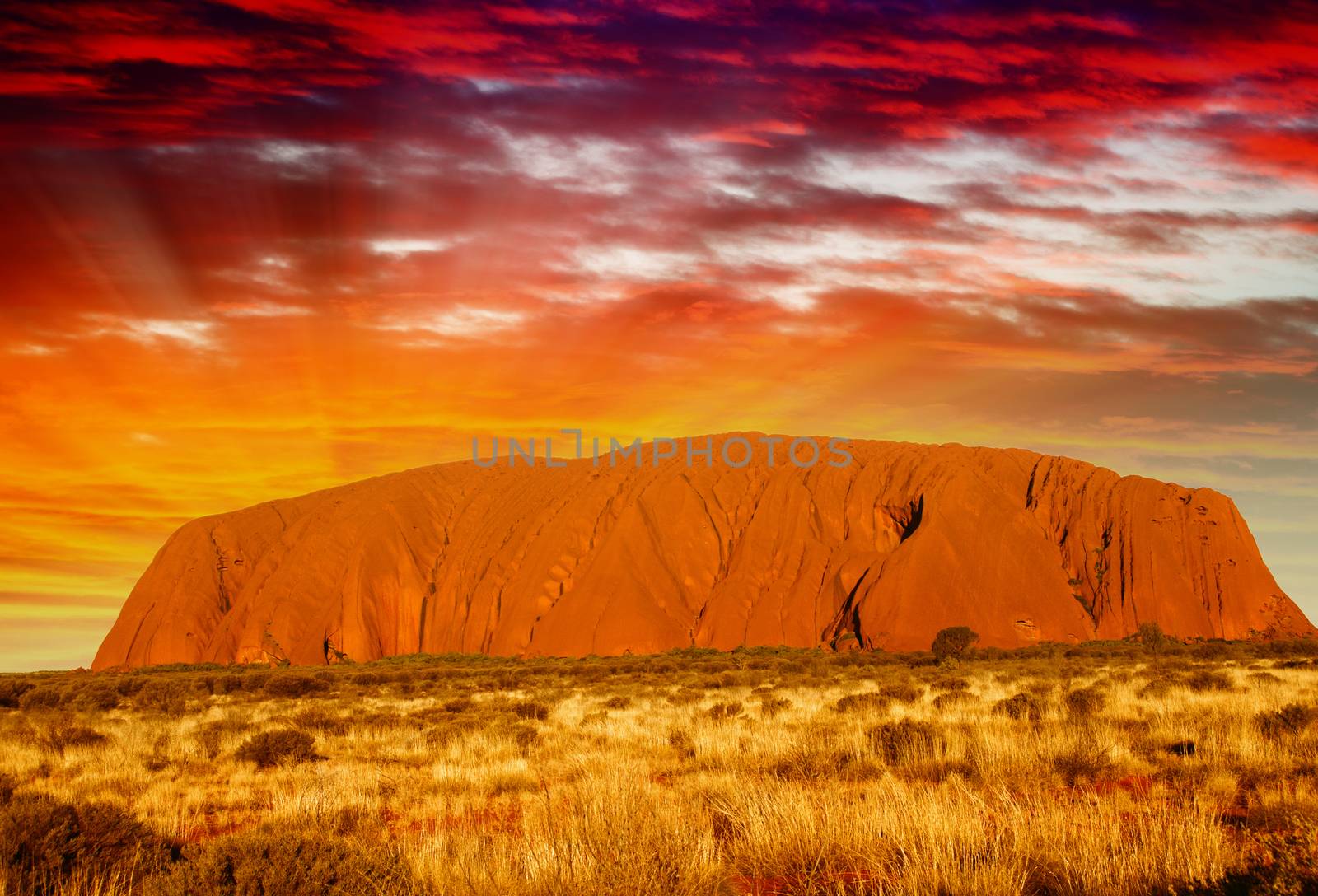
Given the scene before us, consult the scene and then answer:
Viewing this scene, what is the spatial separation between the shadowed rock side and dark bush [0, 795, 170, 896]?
225ft

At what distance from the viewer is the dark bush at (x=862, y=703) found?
68.1ft

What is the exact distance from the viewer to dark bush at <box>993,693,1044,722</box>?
682 inches

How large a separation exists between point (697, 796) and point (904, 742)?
4.32 m

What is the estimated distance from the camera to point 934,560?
255 ft

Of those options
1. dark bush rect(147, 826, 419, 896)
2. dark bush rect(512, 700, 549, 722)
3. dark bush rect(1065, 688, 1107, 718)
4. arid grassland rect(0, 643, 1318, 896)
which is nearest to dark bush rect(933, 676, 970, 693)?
arid grassland rect(0, 643, 1318, 896)

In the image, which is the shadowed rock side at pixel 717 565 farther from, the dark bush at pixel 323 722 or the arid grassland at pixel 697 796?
the dark bush at pixel 323 722

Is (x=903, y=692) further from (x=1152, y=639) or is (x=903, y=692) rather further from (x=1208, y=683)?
(x=1152, y=639)

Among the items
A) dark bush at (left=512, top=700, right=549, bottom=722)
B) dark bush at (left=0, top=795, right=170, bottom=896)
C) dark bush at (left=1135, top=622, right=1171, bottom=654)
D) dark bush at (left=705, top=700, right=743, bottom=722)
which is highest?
dark bush at (left=0, top=795, right=170, bottom=896)

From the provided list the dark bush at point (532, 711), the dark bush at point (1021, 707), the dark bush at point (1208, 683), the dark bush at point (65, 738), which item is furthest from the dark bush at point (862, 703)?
the dark bush at point (65, 738)

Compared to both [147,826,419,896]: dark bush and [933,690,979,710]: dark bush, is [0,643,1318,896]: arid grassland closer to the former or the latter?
[147,826,419,896]: dark bush

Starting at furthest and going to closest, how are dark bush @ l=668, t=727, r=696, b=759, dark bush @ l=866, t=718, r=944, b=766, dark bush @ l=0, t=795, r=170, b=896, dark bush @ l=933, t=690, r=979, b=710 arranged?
1. dark bush @ l=933, t=690, r=979, b=710
2. dark bush @ l=668, t=727, r=696, b=759
3. dark bush @ l=866, t=718, r=944, b=766
4. dark bush @ l=0, t=795, r=170, b=896

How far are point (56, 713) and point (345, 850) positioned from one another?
2646cm

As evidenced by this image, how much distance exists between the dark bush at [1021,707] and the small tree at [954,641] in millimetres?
42106

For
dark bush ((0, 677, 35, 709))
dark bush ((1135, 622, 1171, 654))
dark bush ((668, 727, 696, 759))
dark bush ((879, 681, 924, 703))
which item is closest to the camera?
dark bush ((668, 727, 696, 759))
